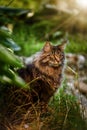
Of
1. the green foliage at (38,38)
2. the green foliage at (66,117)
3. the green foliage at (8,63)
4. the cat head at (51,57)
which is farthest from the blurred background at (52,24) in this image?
the green foliage at (8,63)

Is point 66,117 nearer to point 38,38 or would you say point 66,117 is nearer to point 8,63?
point 8,63

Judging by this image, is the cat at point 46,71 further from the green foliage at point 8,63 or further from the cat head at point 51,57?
the green foliage at point 8,63

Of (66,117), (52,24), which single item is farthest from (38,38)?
(66,117)

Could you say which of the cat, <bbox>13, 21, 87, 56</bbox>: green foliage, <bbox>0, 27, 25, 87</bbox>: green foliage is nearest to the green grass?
the cat

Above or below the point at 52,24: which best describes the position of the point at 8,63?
below

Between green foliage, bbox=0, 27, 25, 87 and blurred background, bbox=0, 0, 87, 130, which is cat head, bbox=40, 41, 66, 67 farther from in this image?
blurred background, bbox=0, 0, 87, 130

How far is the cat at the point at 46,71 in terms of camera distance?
12.3ft

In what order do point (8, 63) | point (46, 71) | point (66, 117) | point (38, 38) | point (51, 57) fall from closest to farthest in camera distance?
point (8, 63) → point (66, 117) → point (46, 71) → point (51, 57) → point (38, 38)

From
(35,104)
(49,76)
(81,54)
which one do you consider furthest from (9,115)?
(81,54)

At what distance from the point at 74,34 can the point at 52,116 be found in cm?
686

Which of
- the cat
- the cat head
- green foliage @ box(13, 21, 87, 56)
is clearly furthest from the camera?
green foliage @ box(13, 21, 87, 56)

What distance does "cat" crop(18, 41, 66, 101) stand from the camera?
3.75 meters

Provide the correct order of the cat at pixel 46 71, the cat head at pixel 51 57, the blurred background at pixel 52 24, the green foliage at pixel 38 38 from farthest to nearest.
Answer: the blurred background at pixel 52 24 → the green foliage at pixel 38 38 → the cat head at pixel 51 57 → the cat at pixel 46 71

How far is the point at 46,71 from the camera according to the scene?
397 centimetres
